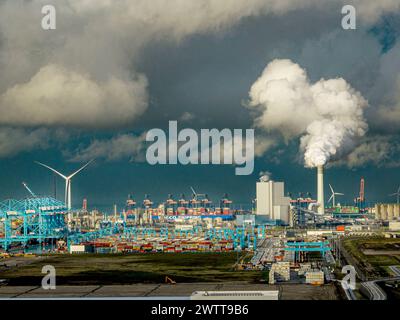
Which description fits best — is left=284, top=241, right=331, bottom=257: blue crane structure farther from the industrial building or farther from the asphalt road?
the industrial building

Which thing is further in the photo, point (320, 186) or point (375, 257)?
point (320, 186)

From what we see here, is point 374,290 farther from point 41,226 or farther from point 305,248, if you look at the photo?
point 41,226

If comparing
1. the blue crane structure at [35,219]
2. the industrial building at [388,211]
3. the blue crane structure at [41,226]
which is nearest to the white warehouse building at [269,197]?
the industrial building at [388,211]

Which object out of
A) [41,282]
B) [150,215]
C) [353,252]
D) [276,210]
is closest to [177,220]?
[150,215]

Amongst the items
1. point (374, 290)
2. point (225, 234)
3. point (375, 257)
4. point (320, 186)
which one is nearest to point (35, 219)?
point (225, 234)

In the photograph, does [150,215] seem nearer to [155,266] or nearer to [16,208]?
[16,208]

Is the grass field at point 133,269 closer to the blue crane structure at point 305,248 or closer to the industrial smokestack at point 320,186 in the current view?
the blue crane structure at point 305,248

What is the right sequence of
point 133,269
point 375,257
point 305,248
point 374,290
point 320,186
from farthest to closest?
Answer: point 320,186
point 305,248
point 375,257
point 133,269
point 374,290

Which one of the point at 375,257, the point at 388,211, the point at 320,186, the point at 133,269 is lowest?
the point at 133,269
